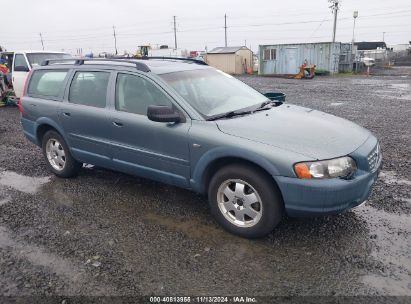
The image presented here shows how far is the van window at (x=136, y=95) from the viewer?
4160mm

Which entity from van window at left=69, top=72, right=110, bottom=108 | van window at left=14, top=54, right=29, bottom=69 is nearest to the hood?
van window at left=69, top=72, right=110, bottom=108

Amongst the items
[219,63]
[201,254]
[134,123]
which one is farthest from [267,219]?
[219,63]

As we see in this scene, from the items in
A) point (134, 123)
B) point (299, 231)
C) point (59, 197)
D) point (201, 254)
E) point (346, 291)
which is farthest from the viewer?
point (59, 197)

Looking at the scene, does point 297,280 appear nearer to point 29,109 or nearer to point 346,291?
point 346,291

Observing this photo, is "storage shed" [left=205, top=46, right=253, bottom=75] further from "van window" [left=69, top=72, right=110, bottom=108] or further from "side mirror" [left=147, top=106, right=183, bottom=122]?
"side mirror" [left=147, top=106, right=183, bottom=122]

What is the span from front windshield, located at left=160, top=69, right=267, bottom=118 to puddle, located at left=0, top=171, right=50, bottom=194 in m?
2.69

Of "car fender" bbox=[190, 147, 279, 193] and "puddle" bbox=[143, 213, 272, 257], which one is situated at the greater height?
"car fender" bbox=[190, 147, 279, 193]

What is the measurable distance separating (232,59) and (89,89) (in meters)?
30.4

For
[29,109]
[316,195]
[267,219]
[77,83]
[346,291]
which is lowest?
[346,291]

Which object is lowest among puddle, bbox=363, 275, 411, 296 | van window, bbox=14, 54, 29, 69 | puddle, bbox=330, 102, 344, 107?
puddle, bbox=330, 102, 344, 107

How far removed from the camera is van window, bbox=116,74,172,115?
4.16 meters

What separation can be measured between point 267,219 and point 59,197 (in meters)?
2.94

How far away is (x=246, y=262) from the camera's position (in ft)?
10.8

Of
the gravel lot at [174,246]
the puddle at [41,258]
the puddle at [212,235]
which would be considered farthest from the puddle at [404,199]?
the puddle at [41,258]
